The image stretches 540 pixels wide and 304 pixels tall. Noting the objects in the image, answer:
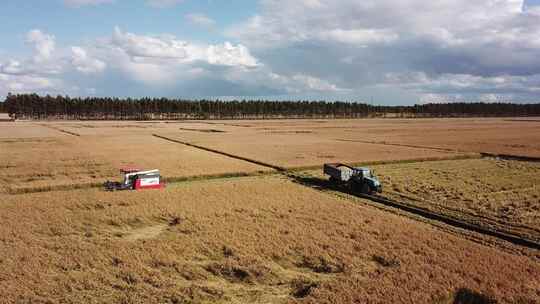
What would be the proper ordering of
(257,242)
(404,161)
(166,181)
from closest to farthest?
(257,242), (166,181), (404,161)

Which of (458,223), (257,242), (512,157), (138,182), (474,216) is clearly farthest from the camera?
(512,157)

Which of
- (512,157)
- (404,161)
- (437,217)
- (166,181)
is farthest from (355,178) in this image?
(512,157)

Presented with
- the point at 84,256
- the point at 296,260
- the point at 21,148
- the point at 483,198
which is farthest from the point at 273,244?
the point at 21,148

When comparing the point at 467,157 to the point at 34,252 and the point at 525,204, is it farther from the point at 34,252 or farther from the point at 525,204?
the point at 34,252

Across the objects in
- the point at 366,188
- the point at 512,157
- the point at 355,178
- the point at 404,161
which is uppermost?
the point at 355,178

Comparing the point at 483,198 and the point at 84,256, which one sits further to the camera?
the point at 483,198

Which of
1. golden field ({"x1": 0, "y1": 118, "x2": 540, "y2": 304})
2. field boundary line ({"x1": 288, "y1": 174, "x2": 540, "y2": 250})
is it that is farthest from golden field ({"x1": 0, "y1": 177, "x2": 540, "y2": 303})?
→ field boundary line ({"x1": 288, "y1": 174, "x2": 540, "y2": 250})

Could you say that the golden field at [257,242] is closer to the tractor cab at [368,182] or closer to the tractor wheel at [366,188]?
the tractor cab at [368,182]

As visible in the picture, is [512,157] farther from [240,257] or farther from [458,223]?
[240,257]

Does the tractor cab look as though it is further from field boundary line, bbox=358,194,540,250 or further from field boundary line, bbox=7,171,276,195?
field boundary line, bbox=7,171,276,195
